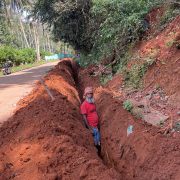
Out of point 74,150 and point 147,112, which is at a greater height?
point 74,150

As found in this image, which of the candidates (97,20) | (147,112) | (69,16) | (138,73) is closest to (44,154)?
(147,112)

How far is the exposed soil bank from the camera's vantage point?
8.24 feet

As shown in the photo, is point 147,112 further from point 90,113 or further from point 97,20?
point 97,20

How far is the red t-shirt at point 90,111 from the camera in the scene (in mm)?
4304

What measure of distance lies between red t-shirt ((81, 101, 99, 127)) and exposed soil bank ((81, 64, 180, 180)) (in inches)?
13.6

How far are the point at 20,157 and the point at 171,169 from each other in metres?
2.19

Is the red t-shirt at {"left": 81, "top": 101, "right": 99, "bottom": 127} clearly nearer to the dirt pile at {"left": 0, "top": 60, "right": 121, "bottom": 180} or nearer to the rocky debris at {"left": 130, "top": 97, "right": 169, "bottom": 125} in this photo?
the dirt pile at {"left": 0, "top": 60, "right": 121, "bottom": 180}

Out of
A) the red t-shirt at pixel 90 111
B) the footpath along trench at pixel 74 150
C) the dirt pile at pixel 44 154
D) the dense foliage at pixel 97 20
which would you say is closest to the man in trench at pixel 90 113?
the red t-shirt at pixel 90 111

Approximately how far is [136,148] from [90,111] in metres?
1.65

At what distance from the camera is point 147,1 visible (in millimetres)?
7848

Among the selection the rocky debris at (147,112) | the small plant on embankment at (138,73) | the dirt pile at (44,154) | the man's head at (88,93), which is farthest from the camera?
the small plant on embankment at (138,73)

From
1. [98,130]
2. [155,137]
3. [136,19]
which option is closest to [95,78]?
[136,19]

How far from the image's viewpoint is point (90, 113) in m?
4.45

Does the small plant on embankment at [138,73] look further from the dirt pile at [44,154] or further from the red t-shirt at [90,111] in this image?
the dirt pile at [44,154]
